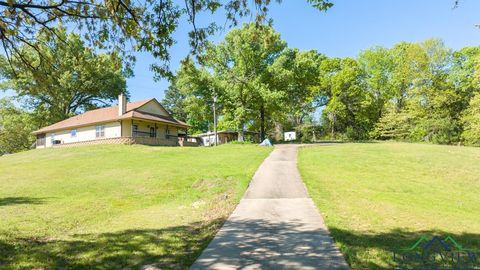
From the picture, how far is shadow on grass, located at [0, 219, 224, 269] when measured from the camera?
607 cm

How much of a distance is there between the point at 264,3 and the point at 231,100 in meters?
35.7

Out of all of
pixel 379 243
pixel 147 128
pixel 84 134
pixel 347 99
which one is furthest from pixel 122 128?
pixel 347 99

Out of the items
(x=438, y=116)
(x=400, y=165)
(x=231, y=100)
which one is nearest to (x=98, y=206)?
(x=400, y=165)

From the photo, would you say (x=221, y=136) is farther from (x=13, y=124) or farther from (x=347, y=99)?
(x=13, y=124)

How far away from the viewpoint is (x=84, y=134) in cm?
4216

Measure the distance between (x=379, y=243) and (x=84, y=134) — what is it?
139ft

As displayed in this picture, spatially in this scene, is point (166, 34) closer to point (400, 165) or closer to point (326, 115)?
point (400, 165)

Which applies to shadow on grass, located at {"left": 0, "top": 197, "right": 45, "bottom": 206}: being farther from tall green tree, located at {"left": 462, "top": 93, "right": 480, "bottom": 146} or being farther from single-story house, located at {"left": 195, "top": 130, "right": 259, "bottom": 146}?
single-story house, located at {"left": 195, "top": 130, "right": 259, "bottom": 146}

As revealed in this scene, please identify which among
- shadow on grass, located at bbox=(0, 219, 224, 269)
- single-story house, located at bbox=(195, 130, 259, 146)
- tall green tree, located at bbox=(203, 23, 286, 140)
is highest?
tall green tree, located at bbox=(203, 23, 286, 140)

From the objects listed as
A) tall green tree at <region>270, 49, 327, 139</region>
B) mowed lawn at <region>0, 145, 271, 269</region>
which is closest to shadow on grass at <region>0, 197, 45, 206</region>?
mowed lawn at <region>0, 145, 271, 269</region>

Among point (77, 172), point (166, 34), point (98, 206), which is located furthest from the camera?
point (77, 172)

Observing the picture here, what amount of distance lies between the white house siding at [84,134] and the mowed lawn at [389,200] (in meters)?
25.0

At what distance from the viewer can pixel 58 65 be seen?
10.1m

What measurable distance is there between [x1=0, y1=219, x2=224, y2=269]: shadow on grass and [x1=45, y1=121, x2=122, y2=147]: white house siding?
32.2 metres
